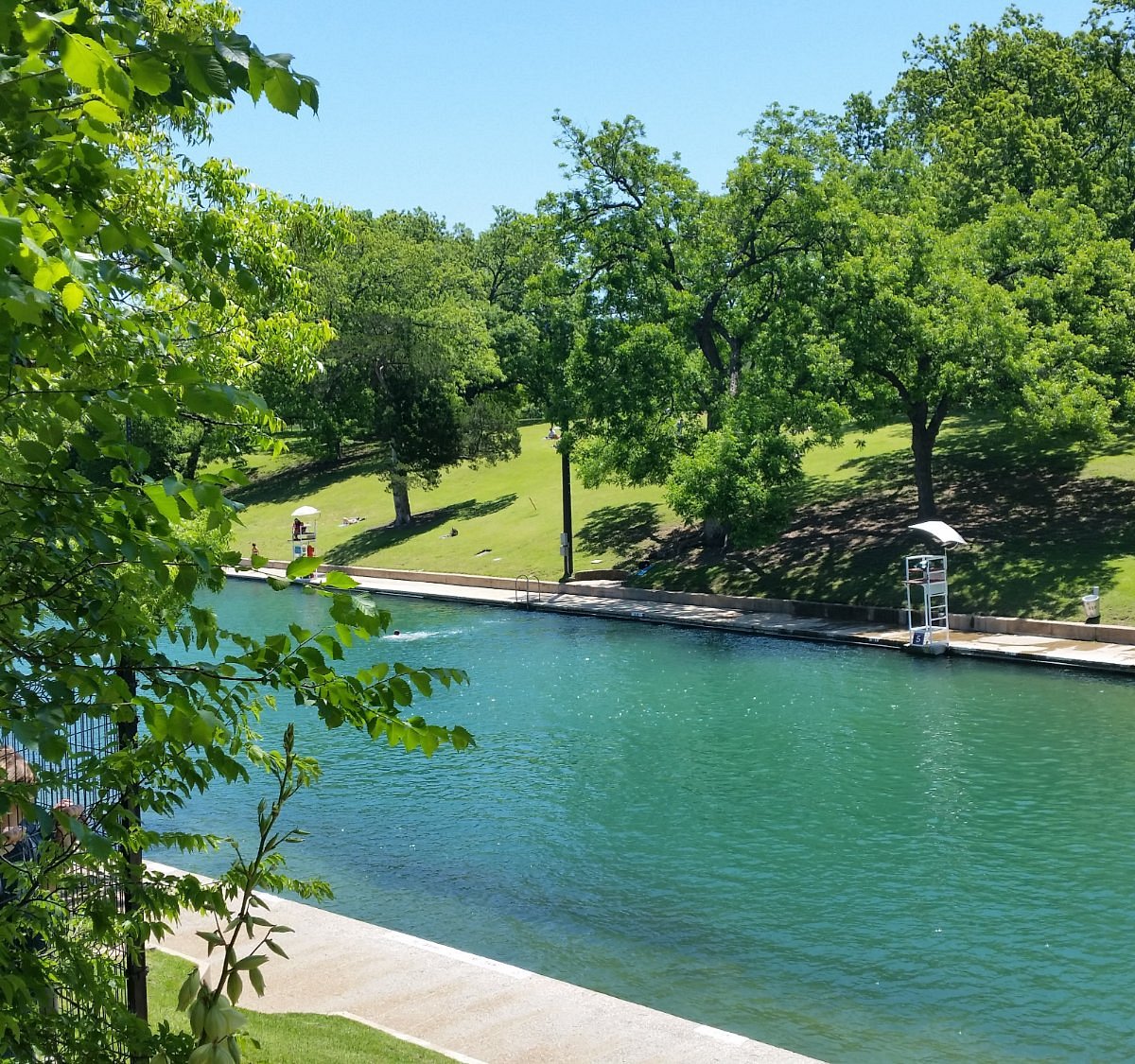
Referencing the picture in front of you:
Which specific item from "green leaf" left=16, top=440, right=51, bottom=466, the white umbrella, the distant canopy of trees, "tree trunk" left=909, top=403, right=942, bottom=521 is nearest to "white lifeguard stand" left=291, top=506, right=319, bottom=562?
the distant canopy of trees

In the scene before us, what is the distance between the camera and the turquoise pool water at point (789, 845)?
1334cm

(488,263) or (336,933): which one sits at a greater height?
(488,263)

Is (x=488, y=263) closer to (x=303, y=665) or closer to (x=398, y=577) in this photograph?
(x=398, y=577)

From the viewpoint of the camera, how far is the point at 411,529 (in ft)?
184

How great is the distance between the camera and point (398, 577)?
4900 centimetres

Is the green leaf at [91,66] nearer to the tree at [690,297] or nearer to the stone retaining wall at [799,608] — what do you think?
the stone retaining wall at [799,608]

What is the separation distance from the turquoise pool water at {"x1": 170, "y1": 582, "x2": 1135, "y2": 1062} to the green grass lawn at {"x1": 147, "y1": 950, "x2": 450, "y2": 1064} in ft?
10.3

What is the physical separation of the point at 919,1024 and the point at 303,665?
10.2m

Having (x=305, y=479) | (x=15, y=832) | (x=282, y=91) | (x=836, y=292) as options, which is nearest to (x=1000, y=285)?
(x=836, y=292)

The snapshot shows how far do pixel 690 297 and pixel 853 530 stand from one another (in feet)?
31.0

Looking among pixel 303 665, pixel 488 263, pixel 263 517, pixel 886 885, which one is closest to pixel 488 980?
pixel 886 885

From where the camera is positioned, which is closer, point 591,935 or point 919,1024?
point 919,1024

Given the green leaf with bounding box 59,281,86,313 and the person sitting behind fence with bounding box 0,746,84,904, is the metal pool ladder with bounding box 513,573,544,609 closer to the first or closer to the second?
the person sitting behind fence with bounding box 0,746,84,904

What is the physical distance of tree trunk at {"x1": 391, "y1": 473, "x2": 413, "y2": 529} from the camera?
56438 mm
